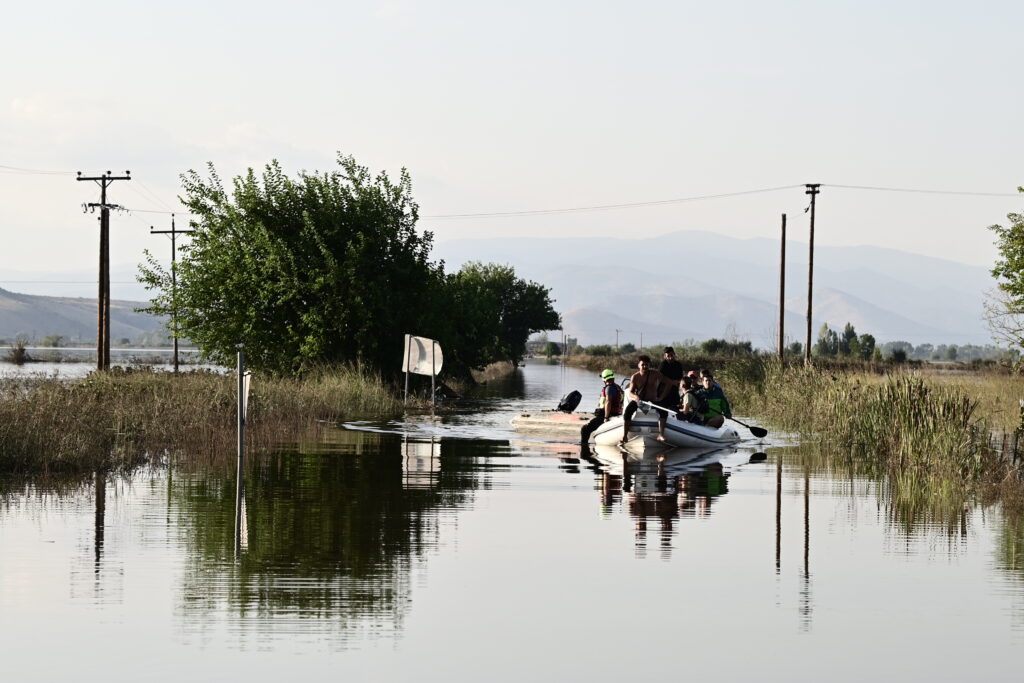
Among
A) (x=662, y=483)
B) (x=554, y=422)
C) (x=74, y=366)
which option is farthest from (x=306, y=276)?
(x=74, y=366)

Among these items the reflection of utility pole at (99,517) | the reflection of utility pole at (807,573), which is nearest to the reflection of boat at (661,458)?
the reflection of utility pole at (807,573)

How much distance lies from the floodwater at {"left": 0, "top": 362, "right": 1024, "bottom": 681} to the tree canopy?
24514 mm

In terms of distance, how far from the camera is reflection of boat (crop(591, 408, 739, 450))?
2834cm

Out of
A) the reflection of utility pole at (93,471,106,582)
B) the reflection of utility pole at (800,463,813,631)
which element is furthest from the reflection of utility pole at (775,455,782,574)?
the reflection of utility pole at (93,471,106,582)

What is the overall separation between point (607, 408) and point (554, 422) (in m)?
2.64

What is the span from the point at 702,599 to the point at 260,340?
35.4m

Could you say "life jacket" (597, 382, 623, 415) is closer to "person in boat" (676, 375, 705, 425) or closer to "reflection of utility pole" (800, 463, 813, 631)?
"person in boat" (676, 375, 705, 425)

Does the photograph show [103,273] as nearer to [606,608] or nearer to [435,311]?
[435,311]

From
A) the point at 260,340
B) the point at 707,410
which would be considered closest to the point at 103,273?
the point at 260,340

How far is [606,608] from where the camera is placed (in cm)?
1125

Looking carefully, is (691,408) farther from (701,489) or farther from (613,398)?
(701,489)

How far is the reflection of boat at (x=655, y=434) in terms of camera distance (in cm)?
2834

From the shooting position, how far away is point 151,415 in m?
28.1

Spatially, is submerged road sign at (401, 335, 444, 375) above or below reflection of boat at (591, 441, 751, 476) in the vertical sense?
above
